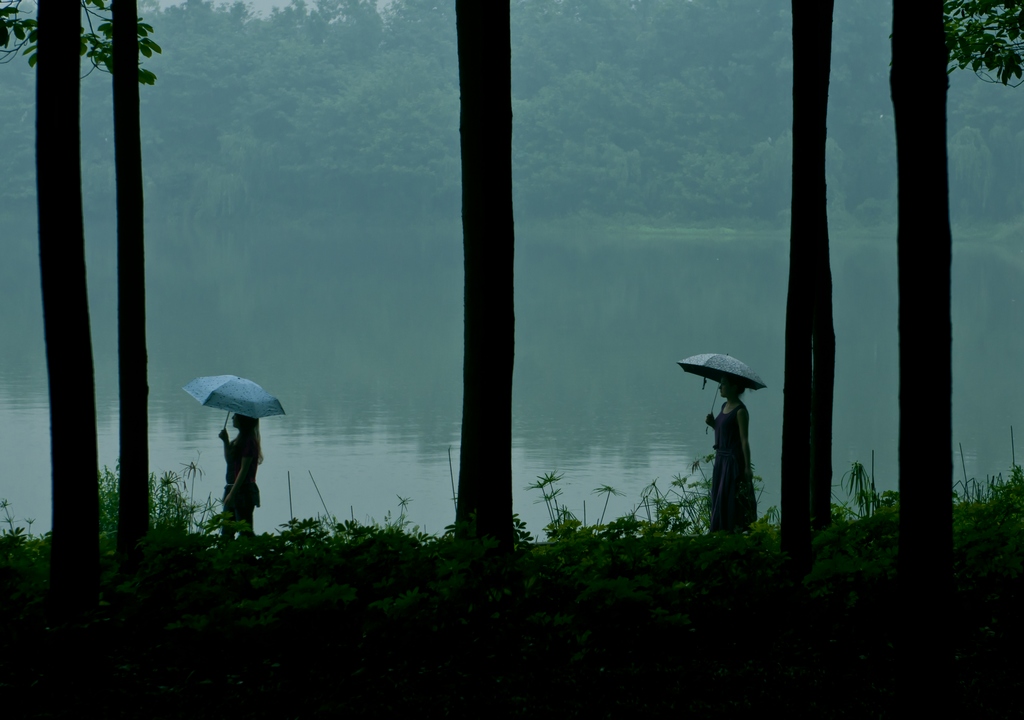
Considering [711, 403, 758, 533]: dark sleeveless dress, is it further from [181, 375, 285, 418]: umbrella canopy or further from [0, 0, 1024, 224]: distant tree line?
[0, 0, 1024, 224]: distant tree line

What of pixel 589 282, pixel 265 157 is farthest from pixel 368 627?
pixel 265 157

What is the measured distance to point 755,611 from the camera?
12.1 feet

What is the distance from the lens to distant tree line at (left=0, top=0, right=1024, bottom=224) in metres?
51.6

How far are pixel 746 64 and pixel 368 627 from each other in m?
54.2

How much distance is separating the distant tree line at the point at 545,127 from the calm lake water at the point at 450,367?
10594 mm

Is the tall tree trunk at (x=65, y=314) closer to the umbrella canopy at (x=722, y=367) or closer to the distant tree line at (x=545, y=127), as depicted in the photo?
the umbrella canopy at (x=722, y=367)

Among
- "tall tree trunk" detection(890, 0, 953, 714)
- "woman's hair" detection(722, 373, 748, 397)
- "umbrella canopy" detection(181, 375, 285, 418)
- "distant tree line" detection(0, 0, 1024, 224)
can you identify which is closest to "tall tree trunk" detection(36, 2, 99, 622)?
"tall tree trunk" detection(890, 0, 953, 714)

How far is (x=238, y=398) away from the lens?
6.34m

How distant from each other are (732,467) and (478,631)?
10.0 ft

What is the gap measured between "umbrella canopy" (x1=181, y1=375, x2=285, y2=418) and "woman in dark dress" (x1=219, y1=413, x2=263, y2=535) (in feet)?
0.32

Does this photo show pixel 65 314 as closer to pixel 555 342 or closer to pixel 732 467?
pixel 732 467

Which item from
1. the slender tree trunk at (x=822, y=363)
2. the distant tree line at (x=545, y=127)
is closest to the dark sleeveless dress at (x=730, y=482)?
the slender tree trunk at (x=822, y=363)

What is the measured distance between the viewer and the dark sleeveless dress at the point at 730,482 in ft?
20.5

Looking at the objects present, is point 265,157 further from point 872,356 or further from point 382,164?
point 872,356
